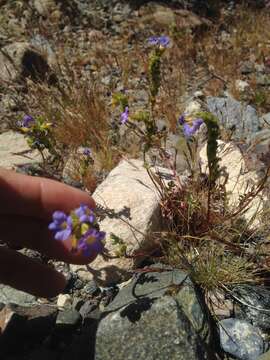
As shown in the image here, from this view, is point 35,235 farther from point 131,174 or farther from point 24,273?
point 131,174

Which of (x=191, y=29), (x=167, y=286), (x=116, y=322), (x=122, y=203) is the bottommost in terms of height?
(x=116, y=322)

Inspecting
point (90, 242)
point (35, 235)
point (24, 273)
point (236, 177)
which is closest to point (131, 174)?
point (236, 177)

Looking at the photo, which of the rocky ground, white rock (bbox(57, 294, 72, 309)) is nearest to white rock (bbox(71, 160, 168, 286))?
the rocky ground

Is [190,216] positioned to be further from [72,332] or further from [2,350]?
[2,350]

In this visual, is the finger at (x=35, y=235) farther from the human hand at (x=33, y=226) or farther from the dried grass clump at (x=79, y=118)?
the dried grass clump at (x=79, y=118)

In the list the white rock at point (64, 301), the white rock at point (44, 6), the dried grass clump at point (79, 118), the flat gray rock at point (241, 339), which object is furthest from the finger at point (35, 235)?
the white rock at point (44, 6)

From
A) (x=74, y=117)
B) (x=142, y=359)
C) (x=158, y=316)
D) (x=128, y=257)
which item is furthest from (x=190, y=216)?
(x=74, y=117)
